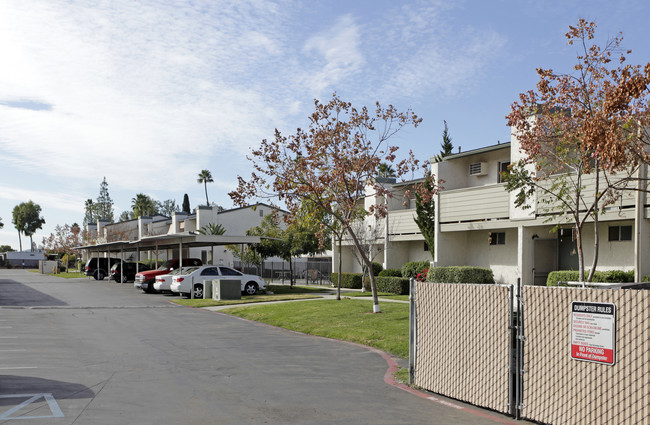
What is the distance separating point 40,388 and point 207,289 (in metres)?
19.1

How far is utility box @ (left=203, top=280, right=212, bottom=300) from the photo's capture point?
92.7 feet

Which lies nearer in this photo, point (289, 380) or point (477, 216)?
point (289, 380)

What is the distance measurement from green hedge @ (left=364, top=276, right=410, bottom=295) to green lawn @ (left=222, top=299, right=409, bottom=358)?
7.12 m

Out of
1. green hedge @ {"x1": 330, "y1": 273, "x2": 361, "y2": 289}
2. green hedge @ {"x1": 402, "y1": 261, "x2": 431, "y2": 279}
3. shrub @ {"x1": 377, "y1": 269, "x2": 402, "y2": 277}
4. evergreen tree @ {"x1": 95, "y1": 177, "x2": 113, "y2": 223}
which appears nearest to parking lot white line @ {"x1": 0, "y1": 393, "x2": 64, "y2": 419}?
green hedge @ {"x1": 402, "y1": 261, "x2": 431, "y2": 279}

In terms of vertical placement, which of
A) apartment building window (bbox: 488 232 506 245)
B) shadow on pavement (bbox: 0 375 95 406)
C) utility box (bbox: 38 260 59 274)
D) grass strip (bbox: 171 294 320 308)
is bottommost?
utility box (bbox: 38 260 59 274)

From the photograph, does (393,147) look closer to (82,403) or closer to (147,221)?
(82,403)

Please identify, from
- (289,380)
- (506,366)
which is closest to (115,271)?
(289,380)

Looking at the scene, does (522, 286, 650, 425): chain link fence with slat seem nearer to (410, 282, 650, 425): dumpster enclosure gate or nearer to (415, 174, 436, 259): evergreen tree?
(410, 282, 650, 425): dumpster enclosure gate

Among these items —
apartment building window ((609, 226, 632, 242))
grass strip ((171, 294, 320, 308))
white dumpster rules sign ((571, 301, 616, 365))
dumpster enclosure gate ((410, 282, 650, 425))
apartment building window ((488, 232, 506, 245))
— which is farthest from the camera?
apartment building window ((488, 232, 506, 245))

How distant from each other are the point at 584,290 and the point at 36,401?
22.7ft

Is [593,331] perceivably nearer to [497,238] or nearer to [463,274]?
[463,274]

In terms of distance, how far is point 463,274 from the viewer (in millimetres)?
24234

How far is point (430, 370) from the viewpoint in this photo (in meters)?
9.35

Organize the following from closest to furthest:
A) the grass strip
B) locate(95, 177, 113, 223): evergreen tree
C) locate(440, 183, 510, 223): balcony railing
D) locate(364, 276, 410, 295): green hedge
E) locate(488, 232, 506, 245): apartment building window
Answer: locate(440, 183, 510, 223): balcony railing, the grass strip, locate(488, 232, 506, 245): apartment building window, locate(364, 276, 410, 295): green hedge, locate(95, 177, 113, 223): evergreen tree
